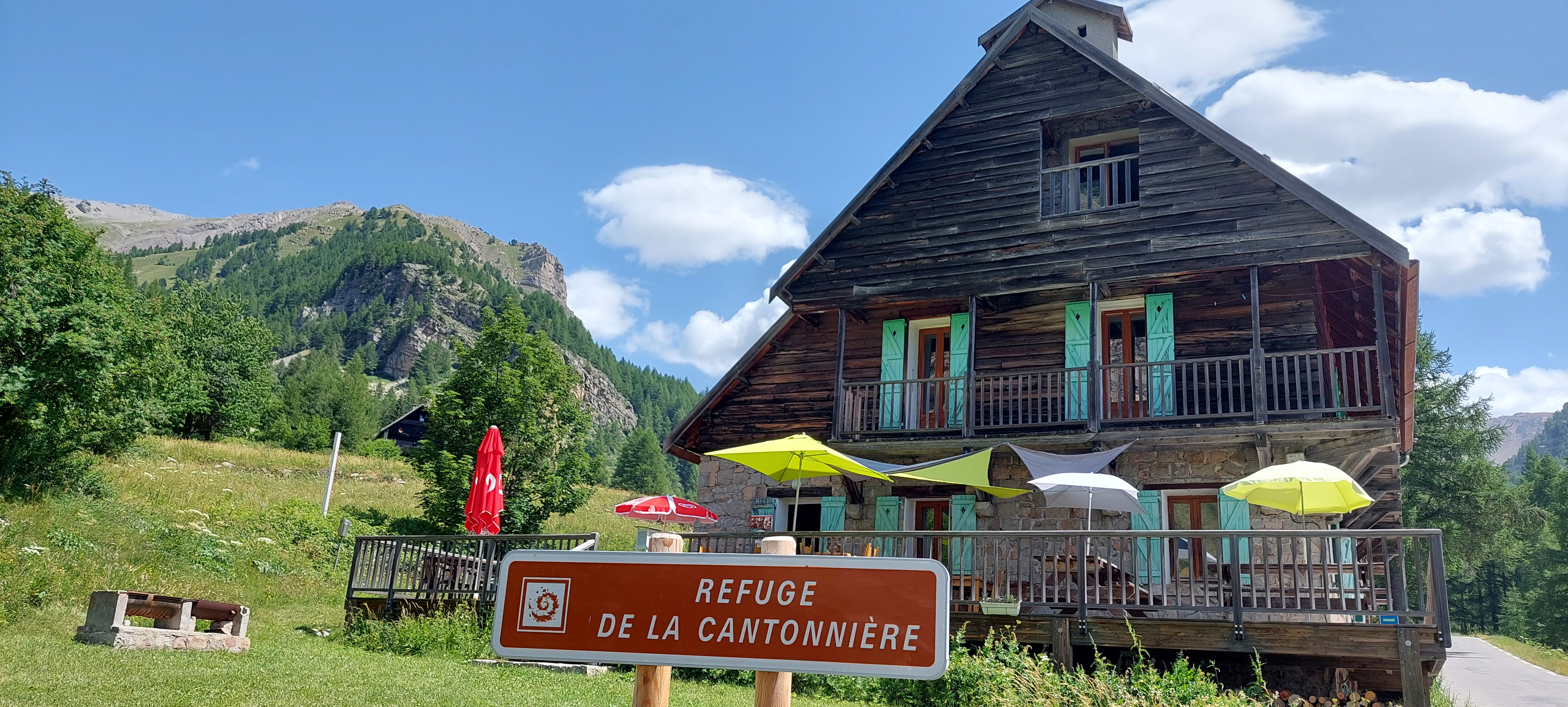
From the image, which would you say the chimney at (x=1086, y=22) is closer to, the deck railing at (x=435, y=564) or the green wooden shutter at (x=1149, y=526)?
the green wooden shutter at (x=1149, y=526)

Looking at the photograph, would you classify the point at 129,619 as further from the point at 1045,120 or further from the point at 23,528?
the point at 1045,120

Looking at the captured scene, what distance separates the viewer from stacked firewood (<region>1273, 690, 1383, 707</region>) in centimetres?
947

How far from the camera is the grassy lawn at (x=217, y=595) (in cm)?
817

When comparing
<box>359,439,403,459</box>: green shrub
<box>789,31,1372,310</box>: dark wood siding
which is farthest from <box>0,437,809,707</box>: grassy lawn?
<box>359,439,403,459</box>: green shrub

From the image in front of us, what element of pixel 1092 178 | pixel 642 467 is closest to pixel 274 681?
pixel 1092 178

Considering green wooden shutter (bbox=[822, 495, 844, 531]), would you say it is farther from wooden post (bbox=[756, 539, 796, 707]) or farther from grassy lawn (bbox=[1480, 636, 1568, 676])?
grassy lawn (bbox=[1480, 636, 1568, 676])

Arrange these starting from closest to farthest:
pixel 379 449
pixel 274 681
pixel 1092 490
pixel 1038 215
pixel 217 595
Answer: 1. pixel 274 681
2. pixel 1092 490
3. pixel 217 595
4. pixel 1038 215
5. pixel 379 449

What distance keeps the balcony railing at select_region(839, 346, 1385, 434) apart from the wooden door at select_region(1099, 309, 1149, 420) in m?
0.03

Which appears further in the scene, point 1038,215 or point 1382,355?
point 1038,215

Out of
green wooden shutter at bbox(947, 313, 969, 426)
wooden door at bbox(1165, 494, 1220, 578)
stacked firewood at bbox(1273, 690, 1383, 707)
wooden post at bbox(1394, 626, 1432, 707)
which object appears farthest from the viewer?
green wooden shutter at bbox(947, 313, 969, 426)

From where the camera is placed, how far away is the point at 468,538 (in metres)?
12.5

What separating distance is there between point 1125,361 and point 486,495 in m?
9.74

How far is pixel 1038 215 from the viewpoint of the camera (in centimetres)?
1548

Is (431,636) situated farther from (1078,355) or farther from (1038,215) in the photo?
(1038,215)
